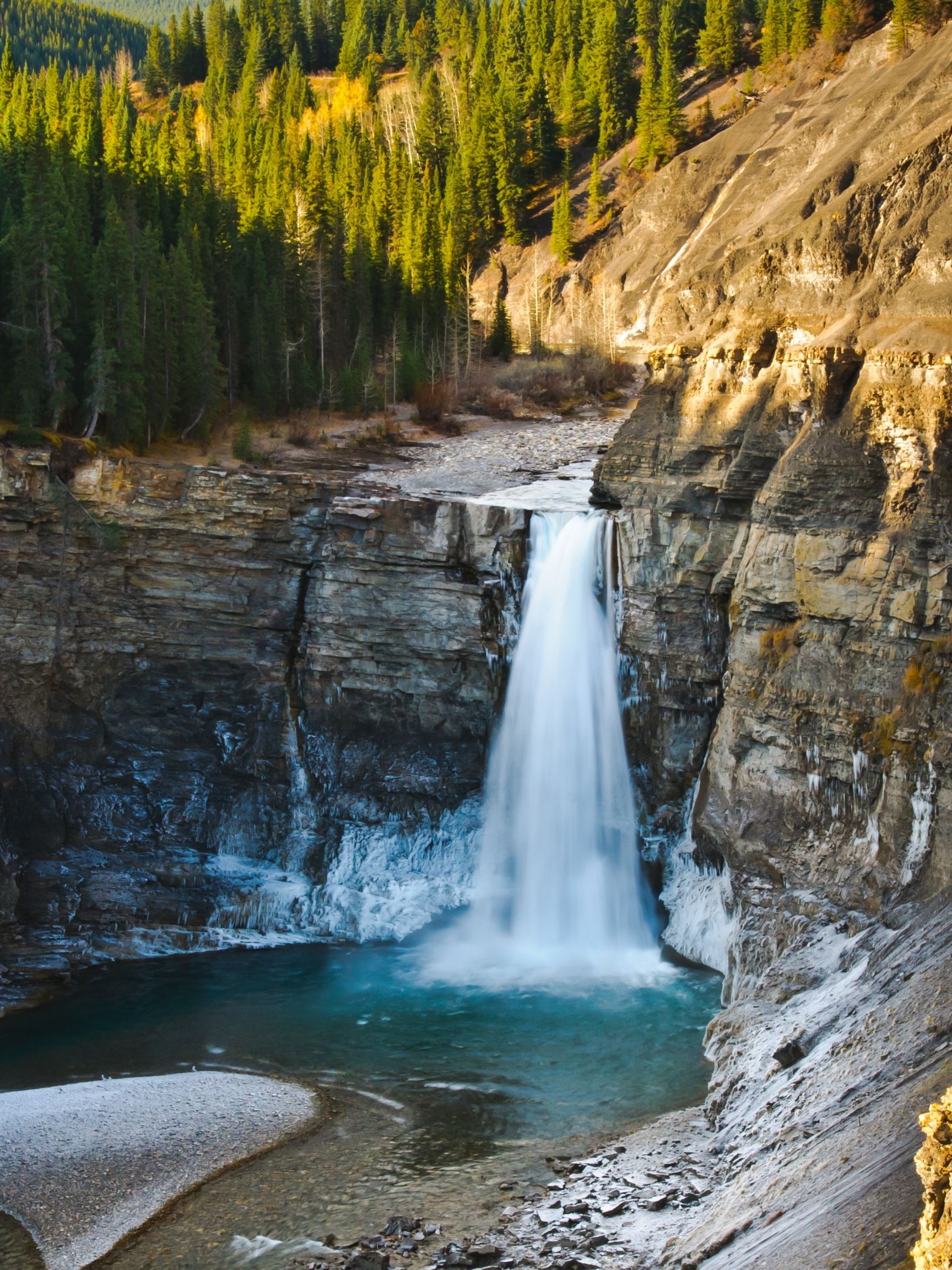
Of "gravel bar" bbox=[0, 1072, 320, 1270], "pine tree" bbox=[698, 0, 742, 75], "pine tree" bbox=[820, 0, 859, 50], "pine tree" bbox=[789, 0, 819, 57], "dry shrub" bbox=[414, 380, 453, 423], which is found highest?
"pine tree" bbox=[698, 0, 742, 75]

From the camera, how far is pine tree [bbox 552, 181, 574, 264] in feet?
250

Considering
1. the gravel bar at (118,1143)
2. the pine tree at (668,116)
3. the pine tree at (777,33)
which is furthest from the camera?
the pine tree at (668,116)

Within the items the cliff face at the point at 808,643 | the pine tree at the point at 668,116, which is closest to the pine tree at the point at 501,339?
the pine tree at the point at 668,116

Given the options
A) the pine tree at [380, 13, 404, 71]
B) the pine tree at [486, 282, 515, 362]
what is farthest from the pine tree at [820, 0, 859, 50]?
the pine tree at [380, 13, 404, 71]

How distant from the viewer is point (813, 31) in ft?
230

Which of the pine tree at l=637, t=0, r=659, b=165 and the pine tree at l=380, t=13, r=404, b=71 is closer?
the pine tree at l=637, t=0, r=659, b=165

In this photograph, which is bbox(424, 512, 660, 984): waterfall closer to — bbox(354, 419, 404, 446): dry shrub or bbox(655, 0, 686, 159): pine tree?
bbox(354, 419, 404, 446): dry shrub

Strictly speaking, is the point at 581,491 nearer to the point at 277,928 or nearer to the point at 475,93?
the point at 277,928

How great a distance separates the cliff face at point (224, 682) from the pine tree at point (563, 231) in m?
47.9

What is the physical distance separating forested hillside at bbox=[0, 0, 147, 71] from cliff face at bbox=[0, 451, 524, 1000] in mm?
136241

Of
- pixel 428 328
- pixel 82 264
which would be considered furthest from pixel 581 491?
pixel 428 328

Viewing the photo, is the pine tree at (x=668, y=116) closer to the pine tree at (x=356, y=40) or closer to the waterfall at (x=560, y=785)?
the pine tree at (x=356, y=40)

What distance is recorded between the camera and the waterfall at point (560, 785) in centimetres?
3069

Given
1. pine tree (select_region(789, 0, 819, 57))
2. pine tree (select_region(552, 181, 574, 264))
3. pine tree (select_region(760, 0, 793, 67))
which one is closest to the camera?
pine tree (select_region(789, 0, 819, 57))
